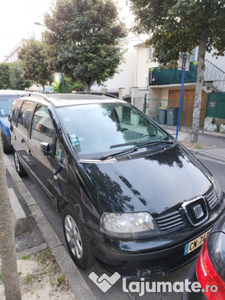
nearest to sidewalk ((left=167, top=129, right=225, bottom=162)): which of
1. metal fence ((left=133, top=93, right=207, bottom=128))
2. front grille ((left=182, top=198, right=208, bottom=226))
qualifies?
metal fence ((left=133, top=93, right=207, bottom=128))

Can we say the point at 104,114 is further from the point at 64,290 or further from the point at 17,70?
the point at 17,70

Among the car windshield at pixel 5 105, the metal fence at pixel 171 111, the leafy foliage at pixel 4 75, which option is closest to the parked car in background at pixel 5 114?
the car windshield at pixel 5 105

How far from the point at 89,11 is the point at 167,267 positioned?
33.8 ft

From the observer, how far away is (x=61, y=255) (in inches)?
92.8

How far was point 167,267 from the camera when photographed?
185 centimetres

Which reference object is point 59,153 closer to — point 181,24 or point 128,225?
point 128,225

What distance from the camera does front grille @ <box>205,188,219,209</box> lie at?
2137 millimetres

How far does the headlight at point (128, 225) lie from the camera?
177cm

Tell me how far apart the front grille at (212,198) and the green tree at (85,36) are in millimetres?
8875

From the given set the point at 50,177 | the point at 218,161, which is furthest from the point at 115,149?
the point at 218,161

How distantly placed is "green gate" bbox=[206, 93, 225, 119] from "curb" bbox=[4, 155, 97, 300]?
30.8ft

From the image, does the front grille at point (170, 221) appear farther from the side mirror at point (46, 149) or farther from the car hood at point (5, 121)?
the car hood at point (5, 121)

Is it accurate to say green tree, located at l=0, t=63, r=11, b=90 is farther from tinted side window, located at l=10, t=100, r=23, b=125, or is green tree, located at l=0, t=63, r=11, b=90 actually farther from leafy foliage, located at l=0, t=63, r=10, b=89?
tinted side window, located at l=10, t=100, r=23, b=125

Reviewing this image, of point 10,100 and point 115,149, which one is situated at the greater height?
point 10,100
